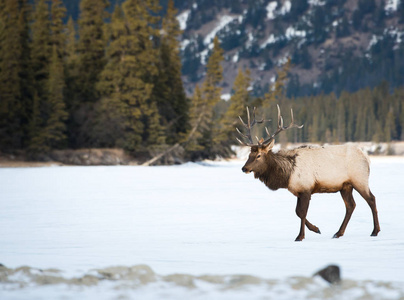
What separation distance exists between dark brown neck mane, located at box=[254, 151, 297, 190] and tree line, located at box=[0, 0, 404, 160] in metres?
45.1

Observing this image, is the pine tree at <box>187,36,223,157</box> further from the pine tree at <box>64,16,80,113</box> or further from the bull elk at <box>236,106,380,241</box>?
the bull elk at <box>236,106,380,241</box>

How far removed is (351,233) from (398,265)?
11.7 feet

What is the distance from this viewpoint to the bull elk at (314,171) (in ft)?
36.9

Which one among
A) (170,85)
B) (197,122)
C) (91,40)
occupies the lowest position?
(197,122)

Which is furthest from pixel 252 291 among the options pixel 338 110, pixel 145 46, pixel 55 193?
pixel 338 110

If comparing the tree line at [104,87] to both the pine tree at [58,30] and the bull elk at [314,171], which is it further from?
the bull elk at [314,171]

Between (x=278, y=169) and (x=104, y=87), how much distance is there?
5042cm

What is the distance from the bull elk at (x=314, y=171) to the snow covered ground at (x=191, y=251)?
0.82m

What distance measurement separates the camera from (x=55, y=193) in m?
22.7

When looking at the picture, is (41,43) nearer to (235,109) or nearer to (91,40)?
(91,40)

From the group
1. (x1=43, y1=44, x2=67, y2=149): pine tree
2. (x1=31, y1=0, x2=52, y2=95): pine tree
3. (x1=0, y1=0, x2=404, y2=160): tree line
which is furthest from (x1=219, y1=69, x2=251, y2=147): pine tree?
(x1=31, y1=0, x2=52, y2=95): pine tree

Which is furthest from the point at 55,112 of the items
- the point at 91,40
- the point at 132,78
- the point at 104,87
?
the point at 91,40

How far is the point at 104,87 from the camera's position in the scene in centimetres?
6025

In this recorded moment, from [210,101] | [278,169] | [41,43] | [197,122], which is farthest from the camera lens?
[210,101]
